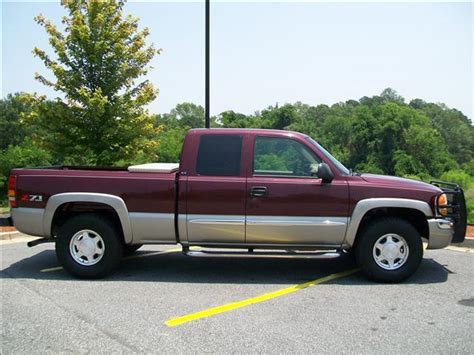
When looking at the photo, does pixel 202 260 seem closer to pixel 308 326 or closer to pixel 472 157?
pixel 308 326

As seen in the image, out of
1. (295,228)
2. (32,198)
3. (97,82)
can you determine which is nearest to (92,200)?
(32,198)

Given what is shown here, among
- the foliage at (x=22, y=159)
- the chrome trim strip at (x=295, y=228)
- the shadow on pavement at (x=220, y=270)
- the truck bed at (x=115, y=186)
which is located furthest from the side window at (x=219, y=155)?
the foliage at (x=22, y=159)

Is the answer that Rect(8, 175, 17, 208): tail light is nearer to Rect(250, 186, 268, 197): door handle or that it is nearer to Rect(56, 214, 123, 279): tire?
Rect(56, 214, 123, 279): tire

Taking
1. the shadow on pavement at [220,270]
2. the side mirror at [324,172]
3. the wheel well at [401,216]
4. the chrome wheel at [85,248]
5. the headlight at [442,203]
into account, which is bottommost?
the shadow on pavement at [220,270]

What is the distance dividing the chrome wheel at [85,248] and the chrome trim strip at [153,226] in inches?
19.0

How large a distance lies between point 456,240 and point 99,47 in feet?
28.2

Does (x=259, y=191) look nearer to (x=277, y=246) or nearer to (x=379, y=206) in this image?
(x=277, y=246)

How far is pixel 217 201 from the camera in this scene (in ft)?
19.2

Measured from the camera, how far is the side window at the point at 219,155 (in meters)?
5.94

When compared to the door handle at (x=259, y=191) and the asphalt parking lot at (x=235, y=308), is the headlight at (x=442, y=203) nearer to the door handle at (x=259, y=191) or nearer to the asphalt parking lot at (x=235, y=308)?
the asphalt parking lot at (x=235, y=308)

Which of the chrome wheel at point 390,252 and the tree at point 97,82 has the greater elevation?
the tree at point 97,82

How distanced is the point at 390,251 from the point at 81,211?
13.0 feet

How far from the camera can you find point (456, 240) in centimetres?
625

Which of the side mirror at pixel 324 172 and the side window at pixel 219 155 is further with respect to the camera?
the side window at pixel 219 155
